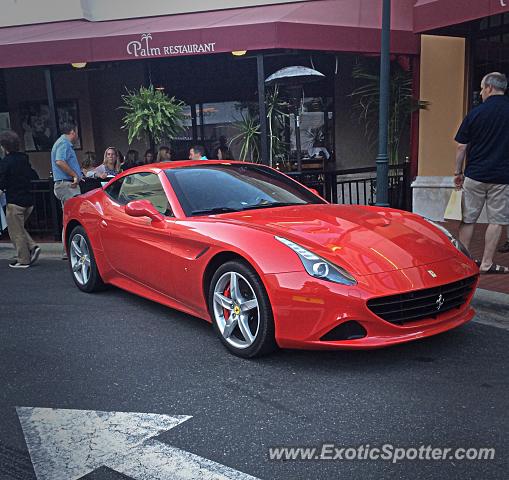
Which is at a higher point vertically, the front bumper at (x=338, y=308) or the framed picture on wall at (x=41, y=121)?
the framed picture on wall at (x=41, y=121)

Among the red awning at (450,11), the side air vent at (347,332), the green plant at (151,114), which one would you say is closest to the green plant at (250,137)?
the green plant at (151,114)

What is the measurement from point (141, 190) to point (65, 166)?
295cm

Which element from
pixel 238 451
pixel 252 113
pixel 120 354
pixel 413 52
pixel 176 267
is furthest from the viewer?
pixel 252 113

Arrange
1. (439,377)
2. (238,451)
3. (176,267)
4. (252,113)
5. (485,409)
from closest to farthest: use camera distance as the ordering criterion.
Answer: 1. (238,451)
2. (485,409)
3. (439,377)
4. (176,267)
5. (252,113)

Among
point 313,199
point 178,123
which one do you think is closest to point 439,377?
point 313,199

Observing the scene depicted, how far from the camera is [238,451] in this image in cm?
283

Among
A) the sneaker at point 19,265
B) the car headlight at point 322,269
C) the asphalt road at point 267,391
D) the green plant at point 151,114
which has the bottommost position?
the sneaker at point 19,265

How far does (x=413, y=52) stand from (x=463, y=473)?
28.1 feet

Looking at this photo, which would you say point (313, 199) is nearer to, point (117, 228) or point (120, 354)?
point (117, 228)

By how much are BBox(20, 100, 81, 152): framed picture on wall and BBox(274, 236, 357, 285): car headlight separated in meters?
11.4

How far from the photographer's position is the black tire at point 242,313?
3814mm

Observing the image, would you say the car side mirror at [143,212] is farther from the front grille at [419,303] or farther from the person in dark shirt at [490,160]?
the person in dark shirt at [490,160]

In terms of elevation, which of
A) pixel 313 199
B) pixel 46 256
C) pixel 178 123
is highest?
pixel 178 123

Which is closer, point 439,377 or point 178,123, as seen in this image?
point 439,377
